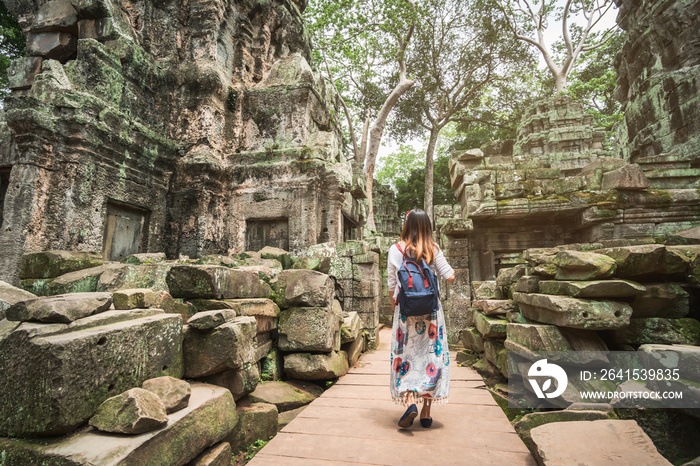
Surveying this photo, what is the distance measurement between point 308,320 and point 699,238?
434 cm

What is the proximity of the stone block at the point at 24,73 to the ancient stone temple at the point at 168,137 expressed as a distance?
3cm

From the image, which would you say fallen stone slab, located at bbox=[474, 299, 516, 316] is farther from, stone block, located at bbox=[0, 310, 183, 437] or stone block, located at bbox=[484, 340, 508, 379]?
stone block, located at bbox=[0, 310, 183, 437]

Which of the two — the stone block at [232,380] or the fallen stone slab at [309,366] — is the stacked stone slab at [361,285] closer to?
the fallen stone slab at [309,366]

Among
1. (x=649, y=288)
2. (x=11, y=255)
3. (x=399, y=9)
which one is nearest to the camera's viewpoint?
(x=649, y=288)

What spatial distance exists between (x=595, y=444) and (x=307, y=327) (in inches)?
103

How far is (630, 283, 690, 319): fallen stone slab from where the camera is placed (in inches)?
114

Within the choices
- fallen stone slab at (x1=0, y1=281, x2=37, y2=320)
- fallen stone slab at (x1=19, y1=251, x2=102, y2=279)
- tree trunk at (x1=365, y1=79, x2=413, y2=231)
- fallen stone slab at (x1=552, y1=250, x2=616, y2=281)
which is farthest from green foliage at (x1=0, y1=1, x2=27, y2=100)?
fallen stone slab at (x1=552, y1=250, x2=616, y2=281)

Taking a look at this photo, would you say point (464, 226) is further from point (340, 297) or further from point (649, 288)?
point (649, 288)

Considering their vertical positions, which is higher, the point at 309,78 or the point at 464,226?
the point at 309,78

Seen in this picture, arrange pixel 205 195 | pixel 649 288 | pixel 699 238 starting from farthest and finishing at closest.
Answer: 1. pixel 205 195
2. pixel 699 238
3. pixel 649 288

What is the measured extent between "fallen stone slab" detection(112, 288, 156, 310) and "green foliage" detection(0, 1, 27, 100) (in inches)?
667

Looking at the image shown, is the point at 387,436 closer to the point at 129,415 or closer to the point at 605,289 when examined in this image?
the point at 129,415

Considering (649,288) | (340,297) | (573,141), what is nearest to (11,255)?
(340,297)

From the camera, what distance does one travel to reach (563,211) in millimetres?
6535
